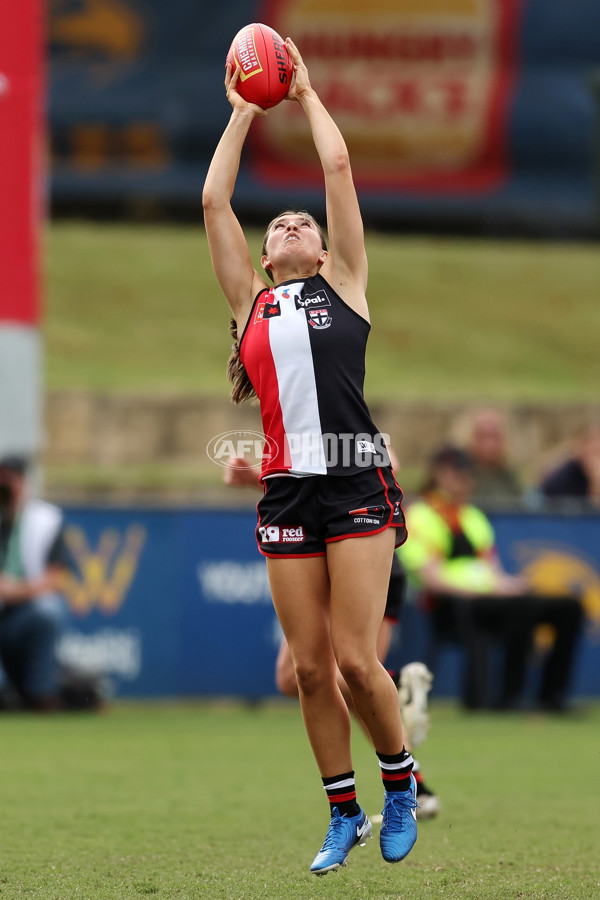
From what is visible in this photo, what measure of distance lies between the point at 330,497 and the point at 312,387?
369mm

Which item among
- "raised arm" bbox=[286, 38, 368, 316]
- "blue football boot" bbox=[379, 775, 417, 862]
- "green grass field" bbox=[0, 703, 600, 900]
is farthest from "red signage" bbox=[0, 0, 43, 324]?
"blue football boot" bbox=[379, 775, 417, 862]

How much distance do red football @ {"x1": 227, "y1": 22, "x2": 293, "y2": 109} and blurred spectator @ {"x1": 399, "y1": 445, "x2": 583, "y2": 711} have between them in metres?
5.57

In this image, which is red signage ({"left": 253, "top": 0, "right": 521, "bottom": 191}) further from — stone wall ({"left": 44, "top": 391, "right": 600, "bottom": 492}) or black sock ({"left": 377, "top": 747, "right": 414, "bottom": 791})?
black sock ({"left": 377, "top": 747, "right": 414, "bottom": 791})

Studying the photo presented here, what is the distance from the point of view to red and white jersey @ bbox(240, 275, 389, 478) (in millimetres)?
4605

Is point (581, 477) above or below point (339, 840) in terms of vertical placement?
above

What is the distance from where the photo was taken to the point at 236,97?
5.02m

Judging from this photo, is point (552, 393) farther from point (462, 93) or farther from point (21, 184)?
point (21, 184)

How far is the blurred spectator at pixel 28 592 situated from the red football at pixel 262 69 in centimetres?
539

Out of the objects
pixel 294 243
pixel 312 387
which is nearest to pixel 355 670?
pixel 312 387

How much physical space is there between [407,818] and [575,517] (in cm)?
687

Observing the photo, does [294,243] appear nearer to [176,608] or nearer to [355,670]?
[355,670]

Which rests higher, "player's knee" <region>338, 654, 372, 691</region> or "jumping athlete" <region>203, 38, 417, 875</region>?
"jumping athlete" <region>203, 38, 417, 875</region>

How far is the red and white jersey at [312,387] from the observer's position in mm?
4605

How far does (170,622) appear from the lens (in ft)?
35.3
